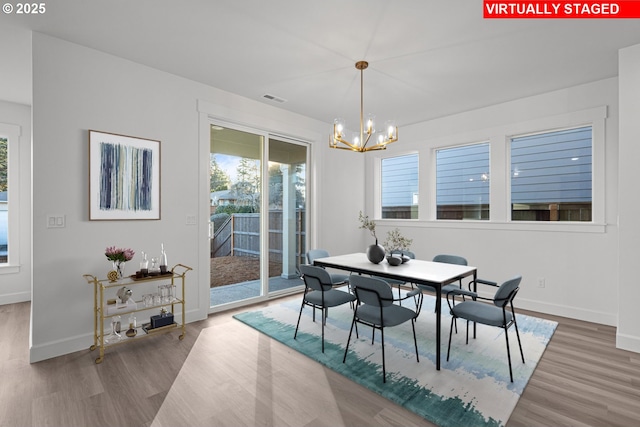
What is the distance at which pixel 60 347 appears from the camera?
2797 mm

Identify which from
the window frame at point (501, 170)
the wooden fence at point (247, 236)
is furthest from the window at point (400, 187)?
the wooden fence at point (247, 236)

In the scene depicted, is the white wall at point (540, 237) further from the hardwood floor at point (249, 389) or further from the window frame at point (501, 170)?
the hardwood floor at point (249, 389)

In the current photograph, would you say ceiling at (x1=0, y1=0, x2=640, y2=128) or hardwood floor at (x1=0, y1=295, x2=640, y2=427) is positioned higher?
ceiling at (x1=0, y1=0, x2=640, y2=128)

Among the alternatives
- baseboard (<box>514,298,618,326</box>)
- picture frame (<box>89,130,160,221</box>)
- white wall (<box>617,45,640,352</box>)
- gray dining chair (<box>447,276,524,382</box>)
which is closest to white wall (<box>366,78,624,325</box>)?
baseboard (<box>514,298,618,326</box>)

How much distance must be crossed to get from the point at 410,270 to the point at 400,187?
3.02 meters

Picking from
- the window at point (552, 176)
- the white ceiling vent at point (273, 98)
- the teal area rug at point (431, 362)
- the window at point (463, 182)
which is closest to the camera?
the teal area rug at point (431, 362)

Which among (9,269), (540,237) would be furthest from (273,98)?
(9,269)

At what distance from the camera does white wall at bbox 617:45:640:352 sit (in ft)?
9.50

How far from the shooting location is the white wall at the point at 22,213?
435 cm

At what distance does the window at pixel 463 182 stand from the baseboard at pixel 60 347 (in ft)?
16.3

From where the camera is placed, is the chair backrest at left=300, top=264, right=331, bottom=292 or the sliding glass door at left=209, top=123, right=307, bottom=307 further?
the sliding glass door at left=209, top=123, right=307, bottom=307

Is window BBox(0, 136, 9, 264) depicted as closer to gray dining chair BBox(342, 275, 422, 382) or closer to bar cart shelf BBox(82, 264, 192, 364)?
bar cart shelf BBox(82, 264, 192, 364)

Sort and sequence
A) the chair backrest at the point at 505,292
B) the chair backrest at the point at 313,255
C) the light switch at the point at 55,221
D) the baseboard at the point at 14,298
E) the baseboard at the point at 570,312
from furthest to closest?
1. the baseboard at the point at 14,298
2. the chair backrest at the point at 313,255
3. the baseboard at the point at 570,312
4. the light switch at the point at 55,221
5. the chair backrest at the point at 505,292

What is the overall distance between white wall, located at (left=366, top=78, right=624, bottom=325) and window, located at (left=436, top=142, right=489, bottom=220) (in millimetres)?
157
